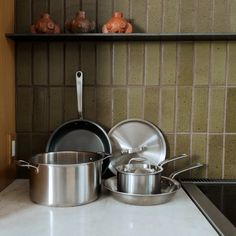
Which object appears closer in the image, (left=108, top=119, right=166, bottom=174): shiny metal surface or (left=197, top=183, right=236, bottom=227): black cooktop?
(left=197, top=183, right=236, bottom=227): black cooktop

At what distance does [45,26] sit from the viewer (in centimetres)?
101

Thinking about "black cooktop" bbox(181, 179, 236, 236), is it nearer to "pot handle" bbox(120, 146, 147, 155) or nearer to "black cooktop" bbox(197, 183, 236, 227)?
"black cooktop" bbox(197, 183, 236, 227)

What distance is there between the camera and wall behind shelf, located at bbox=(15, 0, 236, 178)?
1.10 m

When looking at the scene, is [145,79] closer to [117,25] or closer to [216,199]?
[117,25]

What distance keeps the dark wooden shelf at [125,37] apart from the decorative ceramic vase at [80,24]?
2 cm

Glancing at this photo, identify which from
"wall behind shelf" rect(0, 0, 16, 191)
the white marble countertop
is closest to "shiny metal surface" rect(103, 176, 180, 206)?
the white marble countertop

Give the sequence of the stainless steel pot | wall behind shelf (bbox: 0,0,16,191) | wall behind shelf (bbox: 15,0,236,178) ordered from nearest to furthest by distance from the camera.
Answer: the stainless steel pot, wall behind shelf (bbox: 0,0,16,191), wall behind shelf (bbox: 15,0,236,178)

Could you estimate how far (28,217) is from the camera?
2.54 ft

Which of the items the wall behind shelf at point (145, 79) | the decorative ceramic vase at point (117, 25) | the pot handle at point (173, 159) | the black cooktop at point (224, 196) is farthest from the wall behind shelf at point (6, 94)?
the black cooktop at point (224, 196)

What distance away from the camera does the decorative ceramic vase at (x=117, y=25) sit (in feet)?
3.27

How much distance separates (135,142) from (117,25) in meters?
0.42

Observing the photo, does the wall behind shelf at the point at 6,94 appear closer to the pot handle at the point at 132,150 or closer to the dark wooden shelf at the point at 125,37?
the dark wooden shelf at the point at 125,37

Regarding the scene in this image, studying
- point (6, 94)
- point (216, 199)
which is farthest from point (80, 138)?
point (216, 199)

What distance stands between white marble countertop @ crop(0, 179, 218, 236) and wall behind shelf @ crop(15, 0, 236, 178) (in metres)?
0.28
